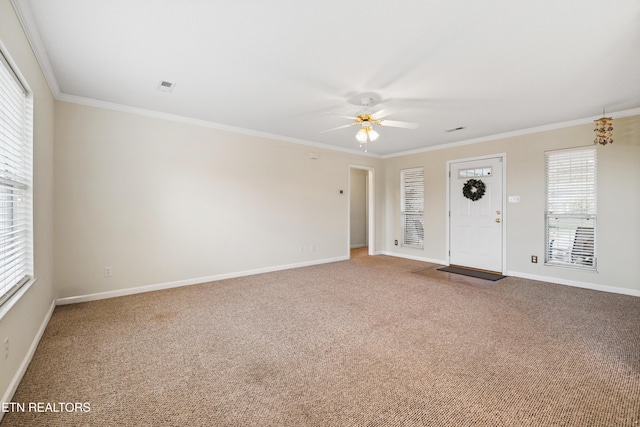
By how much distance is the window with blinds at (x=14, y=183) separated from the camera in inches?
73.1

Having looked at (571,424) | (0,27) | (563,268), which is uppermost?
(0,27)

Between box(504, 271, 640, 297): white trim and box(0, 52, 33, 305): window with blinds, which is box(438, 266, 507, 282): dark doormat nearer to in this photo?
box(504, 271, 640, 297): white trim

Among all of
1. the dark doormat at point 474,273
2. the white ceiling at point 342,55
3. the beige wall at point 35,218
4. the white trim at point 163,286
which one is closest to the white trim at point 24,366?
the beige wall at point 35,218

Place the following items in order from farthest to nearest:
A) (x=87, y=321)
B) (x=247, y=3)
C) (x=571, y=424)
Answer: (x=87, y=321), (x=247, y=3), (x=571, y=424)

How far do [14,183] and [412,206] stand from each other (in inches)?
246

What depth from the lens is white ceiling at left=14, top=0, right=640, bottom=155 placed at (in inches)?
77.5

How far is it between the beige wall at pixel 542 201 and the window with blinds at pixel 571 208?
94mm

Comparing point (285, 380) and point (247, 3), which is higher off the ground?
point (247, 3)

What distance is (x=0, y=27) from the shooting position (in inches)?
66.2

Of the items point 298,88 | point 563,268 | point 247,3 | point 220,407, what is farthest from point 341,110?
point 563,268

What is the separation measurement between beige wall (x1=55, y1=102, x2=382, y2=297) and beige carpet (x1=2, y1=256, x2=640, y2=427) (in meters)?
0.61

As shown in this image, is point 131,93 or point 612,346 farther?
point 131,93

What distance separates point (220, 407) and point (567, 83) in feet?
14.1

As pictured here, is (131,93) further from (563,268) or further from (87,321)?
(563,268)
